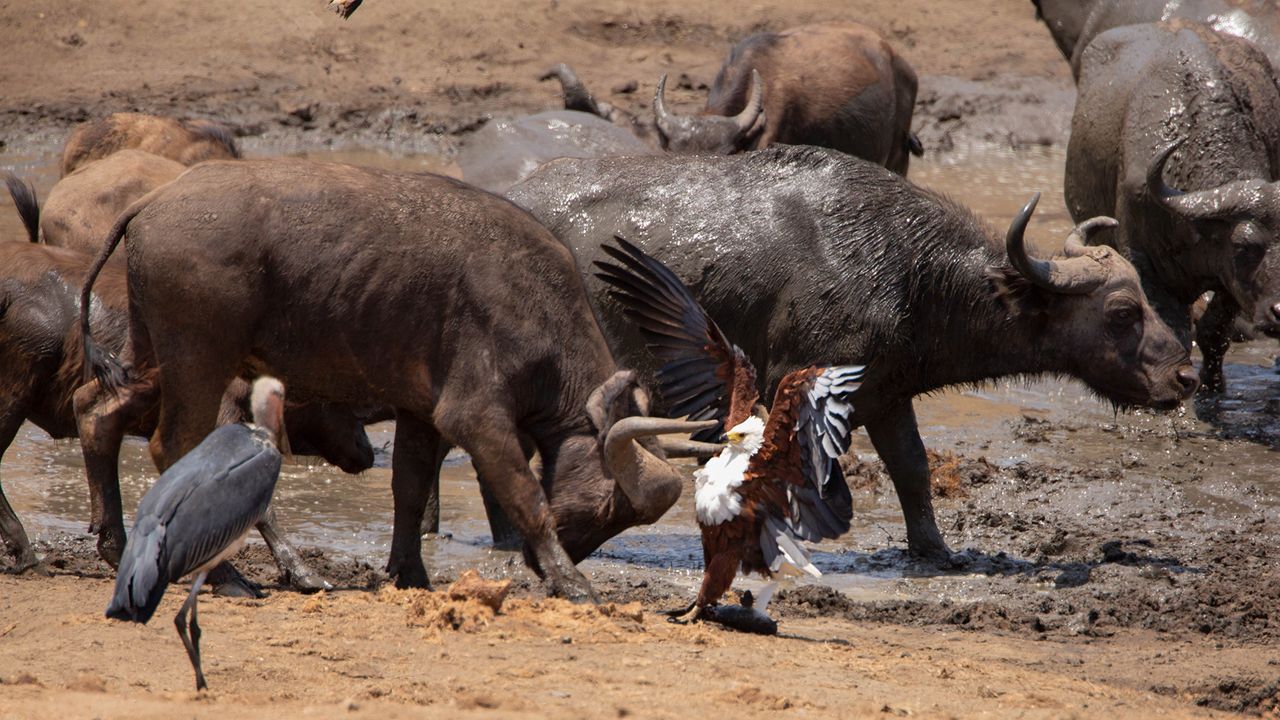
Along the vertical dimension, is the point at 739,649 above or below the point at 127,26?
above

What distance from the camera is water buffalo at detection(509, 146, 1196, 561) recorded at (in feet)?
26.7

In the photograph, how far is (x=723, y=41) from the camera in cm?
2200

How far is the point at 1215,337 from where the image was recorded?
11641mm

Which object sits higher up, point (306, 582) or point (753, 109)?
point (753, 109)

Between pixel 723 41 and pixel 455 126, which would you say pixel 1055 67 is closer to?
pixel 723 41

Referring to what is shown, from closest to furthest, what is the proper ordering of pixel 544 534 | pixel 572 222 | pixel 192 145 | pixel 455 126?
pixel 544 534, pixel 572 222, pixel 192 145, pixel 455 126

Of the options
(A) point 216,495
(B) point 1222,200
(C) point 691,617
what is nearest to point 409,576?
(C) point 691,617

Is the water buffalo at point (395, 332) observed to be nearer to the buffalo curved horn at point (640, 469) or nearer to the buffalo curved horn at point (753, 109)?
the buffalo curved horn at point (640, 469)

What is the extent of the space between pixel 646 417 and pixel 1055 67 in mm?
16291

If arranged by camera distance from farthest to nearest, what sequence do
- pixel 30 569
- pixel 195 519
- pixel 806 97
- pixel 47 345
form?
pixel 806 97
pixel 47 345
pixel 30 569
pixel 195 519

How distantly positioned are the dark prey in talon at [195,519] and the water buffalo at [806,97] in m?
8.93

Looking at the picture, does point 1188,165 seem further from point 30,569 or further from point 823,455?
point 30,569

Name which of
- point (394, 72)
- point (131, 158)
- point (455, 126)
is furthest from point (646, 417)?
point (394, 72)

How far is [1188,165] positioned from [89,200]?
693 centimetres
